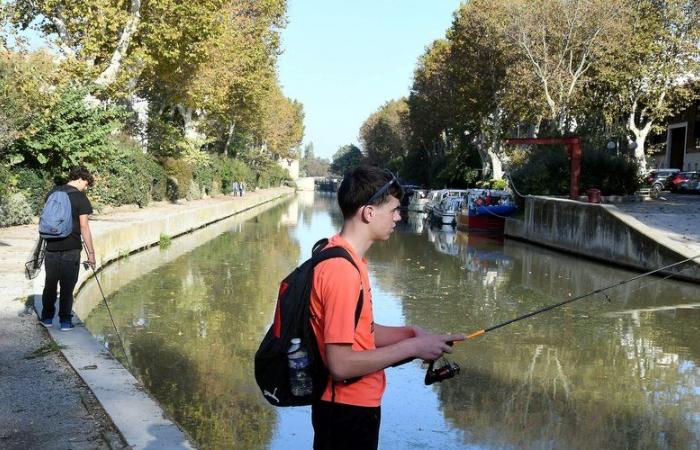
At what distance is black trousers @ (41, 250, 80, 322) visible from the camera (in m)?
9.00

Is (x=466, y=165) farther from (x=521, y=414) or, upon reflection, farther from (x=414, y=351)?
(x=414, y=351)

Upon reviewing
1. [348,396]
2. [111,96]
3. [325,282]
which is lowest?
[348,396]

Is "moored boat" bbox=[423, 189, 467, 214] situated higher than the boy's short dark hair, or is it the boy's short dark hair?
the boy's short dark hair

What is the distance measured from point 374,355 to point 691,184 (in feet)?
156

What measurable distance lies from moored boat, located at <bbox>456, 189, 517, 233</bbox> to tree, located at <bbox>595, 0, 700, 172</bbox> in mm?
8253

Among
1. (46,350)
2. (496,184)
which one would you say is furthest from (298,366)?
(496,184)

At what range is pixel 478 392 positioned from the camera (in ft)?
28.6

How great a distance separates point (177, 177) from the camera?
143 feet

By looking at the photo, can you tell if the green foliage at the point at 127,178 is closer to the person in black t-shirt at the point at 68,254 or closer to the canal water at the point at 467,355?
the canal water at the point at 467,355

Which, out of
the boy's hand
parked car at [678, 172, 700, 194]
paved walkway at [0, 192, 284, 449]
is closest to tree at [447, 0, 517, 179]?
parked car at [678, 172, 700, 194]

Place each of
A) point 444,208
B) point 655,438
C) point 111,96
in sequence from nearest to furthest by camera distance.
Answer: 1. point 655,438
2. point 111,96
3. point 444,208

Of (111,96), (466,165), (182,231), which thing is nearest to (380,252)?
(182,231)

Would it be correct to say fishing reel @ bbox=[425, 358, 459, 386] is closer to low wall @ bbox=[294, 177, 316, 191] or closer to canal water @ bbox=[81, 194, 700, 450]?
canal water @ bbox=[81, 194, 700, 450]

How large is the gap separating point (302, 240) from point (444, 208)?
14.7 meters
